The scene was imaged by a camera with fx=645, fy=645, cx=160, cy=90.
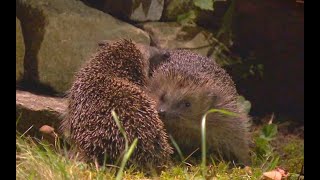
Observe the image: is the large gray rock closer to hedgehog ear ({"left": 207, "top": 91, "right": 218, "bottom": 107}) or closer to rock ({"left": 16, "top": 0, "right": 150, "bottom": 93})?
rock ({"left": 16, "top": 0, "right": 150, "bottom": 93})

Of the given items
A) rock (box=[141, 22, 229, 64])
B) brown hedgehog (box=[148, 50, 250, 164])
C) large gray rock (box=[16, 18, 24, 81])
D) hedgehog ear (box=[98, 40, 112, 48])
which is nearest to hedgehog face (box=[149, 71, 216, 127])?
brown hedgehog (box=[148, 50, 250, 164])

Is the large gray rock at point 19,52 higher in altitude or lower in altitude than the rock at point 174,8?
lower

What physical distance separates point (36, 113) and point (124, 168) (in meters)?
1.04

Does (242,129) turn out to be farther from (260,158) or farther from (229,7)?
(229,7)

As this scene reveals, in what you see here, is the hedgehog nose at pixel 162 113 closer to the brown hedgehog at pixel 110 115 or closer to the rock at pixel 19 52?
the brown hedgehog at pixel 110 115

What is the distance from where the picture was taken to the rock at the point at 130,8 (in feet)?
17.4

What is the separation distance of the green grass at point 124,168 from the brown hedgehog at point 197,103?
0.17 meters

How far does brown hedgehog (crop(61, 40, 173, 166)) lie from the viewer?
441cm

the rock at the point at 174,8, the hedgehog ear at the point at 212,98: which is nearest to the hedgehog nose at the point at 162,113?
the hedgehog ear at the point at 212,98

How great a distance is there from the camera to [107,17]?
17.5 ft

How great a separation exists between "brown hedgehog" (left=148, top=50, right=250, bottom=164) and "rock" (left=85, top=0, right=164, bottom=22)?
417 mm

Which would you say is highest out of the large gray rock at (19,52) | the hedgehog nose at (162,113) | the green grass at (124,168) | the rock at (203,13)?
the rock at (203,13)
